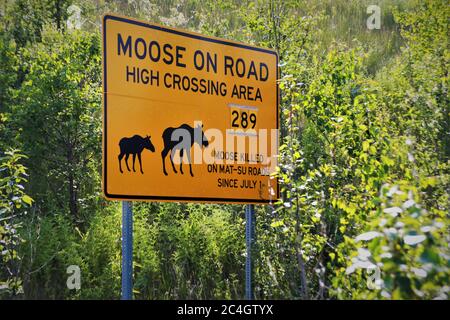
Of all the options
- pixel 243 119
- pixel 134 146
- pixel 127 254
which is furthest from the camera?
pixel 243 119

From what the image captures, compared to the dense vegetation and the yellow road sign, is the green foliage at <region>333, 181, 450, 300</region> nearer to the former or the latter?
the dense vegetation

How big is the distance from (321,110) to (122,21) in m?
2.37

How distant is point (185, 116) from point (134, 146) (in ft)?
2.50

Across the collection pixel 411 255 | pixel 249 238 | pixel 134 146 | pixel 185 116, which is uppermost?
pixel 185 116

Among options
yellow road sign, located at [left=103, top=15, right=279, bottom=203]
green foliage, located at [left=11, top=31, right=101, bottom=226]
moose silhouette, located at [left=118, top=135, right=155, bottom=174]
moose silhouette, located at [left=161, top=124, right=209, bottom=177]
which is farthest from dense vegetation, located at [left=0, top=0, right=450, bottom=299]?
moose silhouette, located at [left=118, top=135, right=155, bottom=174]

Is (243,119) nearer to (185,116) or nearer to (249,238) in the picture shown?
(185,116)

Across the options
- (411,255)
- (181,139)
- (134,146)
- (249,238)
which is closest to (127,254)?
(134,146)

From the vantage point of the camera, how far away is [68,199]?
11.5 meters

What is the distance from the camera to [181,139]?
19.3 ft

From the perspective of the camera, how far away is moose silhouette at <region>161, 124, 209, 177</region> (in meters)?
5.78

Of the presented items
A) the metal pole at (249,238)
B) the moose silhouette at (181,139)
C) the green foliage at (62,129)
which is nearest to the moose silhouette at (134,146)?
the moose silhouette at (181,139)

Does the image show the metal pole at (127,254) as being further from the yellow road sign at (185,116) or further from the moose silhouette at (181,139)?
the moose silhouette at (181,139)

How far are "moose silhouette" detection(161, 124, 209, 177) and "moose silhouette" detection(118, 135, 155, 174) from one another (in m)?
0.20

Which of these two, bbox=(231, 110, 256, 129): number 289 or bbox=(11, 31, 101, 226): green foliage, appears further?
bbox=(11, 31, 101, 226): green foliage
